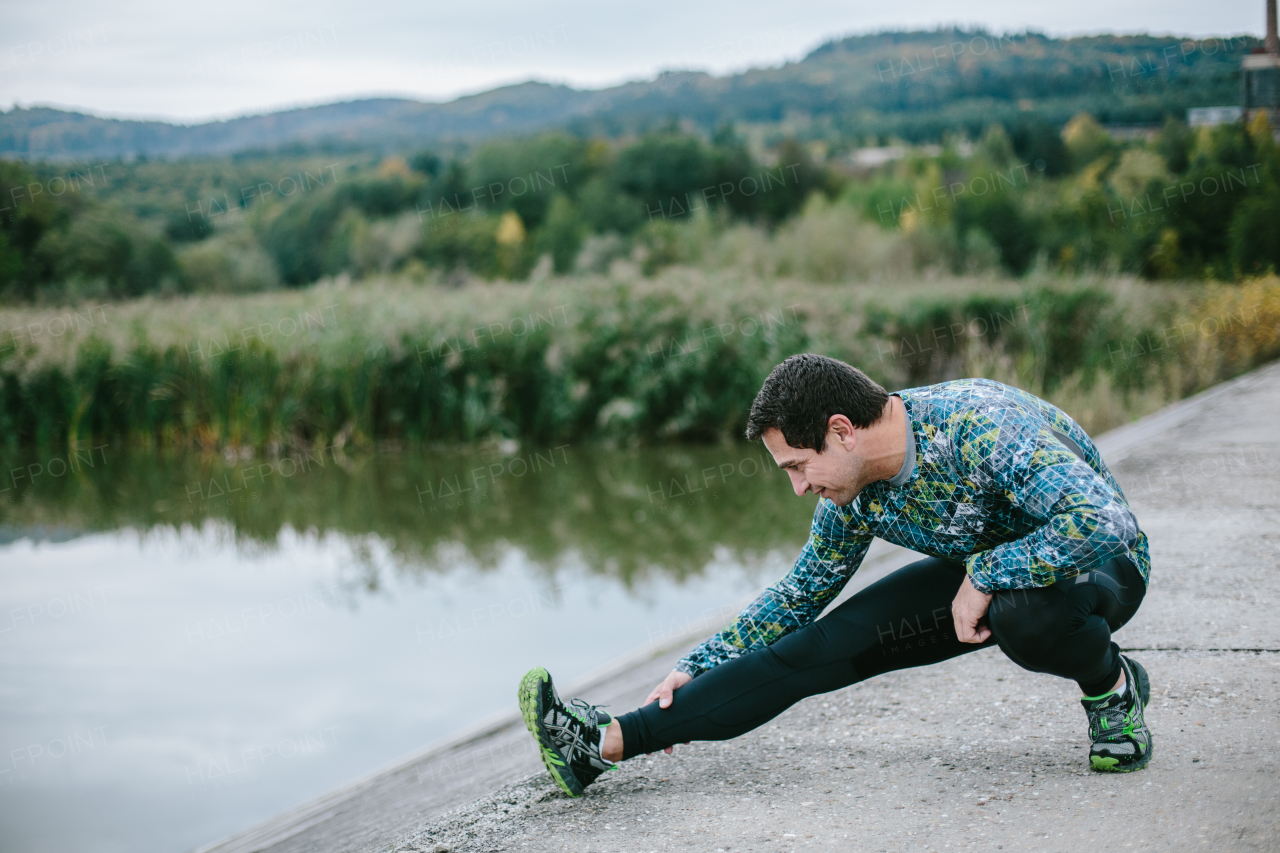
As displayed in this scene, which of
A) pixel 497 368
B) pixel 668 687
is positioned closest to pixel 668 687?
pixel 668 687

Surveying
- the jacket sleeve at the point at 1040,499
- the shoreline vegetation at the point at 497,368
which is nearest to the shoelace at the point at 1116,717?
the jacket sleeve at the point at 1040,499

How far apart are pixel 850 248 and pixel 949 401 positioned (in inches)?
758

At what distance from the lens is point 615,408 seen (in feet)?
31.5

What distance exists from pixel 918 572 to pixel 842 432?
0.51 metres

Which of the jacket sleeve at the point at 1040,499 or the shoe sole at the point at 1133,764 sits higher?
the jacket sleeve at the point at 1040,499

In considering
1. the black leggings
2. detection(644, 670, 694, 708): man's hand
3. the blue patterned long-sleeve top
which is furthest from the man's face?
detection(644, 670, 694, 708): man's hand

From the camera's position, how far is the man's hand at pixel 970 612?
6.95 ft

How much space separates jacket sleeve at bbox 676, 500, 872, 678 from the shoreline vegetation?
708 cm

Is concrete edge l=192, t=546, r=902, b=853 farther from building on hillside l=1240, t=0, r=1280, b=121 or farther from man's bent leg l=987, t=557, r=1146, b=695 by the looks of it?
building on hillside l=1240, t=0, r=1280, b=121

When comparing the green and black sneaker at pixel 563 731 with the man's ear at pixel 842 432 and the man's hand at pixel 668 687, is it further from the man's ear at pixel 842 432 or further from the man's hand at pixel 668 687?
the man's ear at pixel 842 432

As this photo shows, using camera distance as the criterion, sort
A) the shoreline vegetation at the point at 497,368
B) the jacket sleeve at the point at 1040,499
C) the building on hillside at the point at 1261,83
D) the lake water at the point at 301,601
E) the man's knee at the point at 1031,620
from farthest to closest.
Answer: the building on hillside at the point at 1261,83 < the shoreline vegetation at the point at 497,368 < the lake water at the point at 301,601 < the man's knee at the point at 1031,620 < the jacket sleeve at the point at 1040,499

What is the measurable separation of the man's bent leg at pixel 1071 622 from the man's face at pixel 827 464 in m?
0.38

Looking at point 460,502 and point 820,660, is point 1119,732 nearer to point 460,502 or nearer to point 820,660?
point 820,660

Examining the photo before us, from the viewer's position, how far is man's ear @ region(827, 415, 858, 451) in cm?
209
